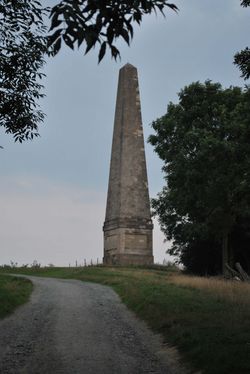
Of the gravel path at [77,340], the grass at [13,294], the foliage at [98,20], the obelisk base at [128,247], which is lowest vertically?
the gravel path at [77,340]

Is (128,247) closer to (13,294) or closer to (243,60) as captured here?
(13,294)

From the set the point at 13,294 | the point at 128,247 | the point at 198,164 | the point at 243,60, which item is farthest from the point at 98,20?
the point at 128,247

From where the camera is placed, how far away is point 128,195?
46.4 meters

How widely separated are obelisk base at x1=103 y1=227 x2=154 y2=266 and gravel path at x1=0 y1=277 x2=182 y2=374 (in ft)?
82.8

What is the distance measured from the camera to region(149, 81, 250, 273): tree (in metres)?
31.4

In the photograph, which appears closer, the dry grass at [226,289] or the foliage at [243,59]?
the foliage at [243,59]

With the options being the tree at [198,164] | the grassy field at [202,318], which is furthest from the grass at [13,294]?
the tree at [198,164]

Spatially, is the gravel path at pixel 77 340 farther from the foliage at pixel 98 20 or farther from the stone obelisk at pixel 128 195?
the stone obelisk at pixel 128 195

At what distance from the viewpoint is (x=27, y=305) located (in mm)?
19219

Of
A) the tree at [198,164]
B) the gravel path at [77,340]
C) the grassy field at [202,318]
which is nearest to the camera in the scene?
the grassy field at [202,318]

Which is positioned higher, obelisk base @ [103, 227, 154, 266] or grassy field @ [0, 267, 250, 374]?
obelisk base @ [103, 227, 154, 266]

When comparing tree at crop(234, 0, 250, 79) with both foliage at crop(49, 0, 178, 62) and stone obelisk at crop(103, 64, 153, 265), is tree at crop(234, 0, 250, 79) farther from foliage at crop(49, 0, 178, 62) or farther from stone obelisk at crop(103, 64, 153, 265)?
stone obelisk at crop(103, 64, 153, 265)

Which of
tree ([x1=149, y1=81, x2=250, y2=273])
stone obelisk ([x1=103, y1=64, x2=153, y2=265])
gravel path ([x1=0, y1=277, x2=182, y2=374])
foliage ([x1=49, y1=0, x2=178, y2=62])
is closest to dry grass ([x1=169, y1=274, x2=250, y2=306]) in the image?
gravel path ([x1=0, y1=277, x2=182, y2=374])

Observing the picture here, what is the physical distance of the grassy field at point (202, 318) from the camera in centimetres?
955
